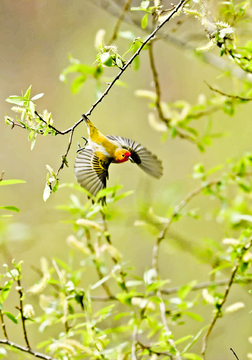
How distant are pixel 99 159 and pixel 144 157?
9 centimetres

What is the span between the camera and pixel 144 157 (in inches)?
23.7

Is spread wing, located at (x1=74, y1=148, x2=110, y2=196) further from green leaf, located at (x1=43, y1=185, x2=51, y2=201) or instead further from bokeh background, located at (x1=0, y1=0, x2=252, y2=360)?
bokeh background, located at (x1=0, y1=0, x2=252, y2=360)

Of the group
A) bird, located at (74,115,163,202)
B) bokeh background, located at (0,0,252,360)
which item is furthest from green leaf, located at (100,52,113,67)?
bokeh background, located at (0,0,252,360)

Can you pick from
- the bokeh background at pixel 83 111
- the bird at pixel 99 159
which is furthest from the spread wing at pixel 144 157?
the bokeh background at pixel 83 111

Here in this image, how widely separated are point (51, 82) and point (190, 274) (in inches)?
35.9

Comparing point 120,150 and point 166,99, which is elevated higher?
point 166,99

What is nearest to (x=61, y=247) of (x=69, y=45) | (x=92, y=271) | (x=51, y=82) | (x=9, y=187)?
(x=92, y=271)

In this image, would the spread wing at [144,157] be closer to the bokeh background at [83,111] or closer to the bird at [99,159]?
the bird at [99,159]

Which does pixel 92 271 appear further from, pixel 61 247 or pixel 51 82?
pixel 51 82

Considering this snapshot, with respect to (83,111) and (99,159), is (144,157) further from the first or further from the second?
(83,111)

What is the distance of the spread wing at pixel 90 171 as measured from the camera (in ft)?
1.72

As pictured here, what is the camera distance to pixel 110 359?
61 centimetres

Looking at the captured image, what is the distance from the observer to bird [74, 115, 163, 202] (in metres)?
0.53

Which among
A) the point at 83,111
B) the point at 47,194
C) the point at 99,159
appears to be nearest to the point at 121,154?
the point at 99,159
